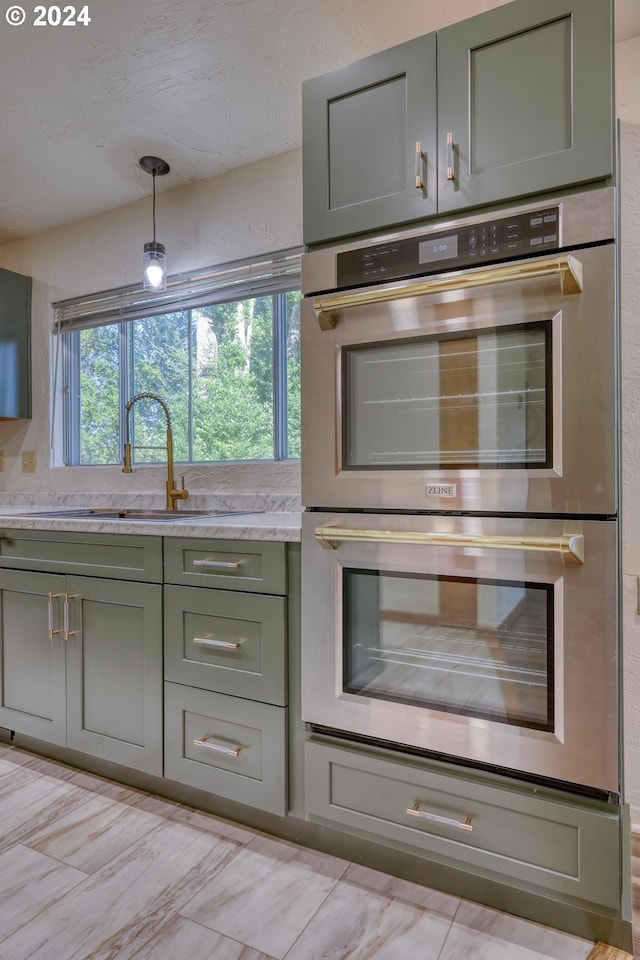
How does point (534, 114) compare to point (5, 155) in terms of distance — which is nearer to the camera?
point (534, 114)

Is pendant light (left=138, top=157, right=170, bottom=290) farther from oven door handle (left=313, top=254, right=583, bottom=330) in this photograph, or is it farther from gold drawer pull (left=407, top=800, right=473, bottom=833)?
gold drawer pull (left=407, top=800, right=473, bottom=833)

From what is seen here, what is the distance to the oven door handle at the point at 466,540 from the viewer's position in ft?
3.93

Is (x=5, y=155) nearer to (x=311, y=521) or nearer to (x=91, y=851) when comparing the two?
(x=311, y=521)

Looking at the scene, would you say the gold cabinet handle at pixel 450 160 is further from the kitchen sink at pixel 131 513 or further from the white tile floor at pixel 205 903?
the white tile floor at pixel 205 903

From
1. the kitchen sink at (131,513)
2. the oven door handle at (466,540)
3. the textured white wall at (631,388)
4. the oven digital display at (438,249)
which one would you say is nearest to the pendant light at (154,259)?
the kitchen sink at (131,513)

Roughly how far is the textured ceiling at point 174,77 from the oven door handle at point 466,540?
5.01ft

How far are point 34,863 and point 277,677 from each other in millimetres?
842

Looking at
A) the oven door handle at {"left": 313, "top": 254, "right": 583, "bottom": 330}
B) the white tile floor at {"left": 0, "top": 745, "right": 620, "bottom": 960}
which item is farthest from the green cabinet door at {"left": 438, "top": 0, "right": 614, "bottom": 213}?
the white tile floor at {"left": 0, "top": 745, "right": 620, "bottom": 960}

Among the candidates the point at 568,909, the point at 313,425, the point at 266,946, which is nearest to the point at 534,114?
the point at 313,425

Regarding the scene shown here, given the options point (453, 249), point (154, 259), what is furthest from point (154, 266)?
point (453, 249)

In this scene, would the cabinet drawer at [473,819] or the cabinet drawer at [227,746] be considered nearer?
the cabinet drawer at [473,819]

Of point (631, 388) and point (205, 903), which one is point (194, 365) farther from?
point (205, 903)

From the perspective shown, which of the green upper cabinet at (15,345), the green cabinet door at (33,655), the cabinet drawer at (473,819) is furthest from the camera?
the green upper cabinet at (15,345)

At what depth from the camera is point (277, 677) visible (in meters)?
1.58
